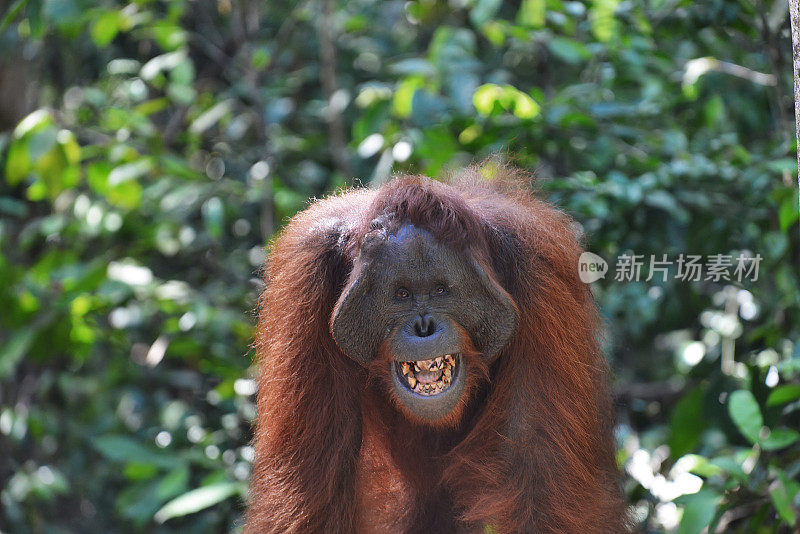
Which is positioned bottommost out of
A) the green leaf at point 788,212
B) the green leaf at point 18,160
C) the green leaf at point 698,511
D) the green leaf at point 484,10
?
the green leaf at point 698,511

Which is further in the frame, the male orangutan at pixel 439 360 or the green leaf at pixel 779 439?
the green leaf at pixel 779 439

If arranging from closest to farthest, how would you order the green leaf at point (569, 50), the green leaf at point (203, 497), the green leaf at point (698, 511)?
the green leaf at point (698, 511)
the green leaf at point (203, 497)
the green leaf at point (569, 50)

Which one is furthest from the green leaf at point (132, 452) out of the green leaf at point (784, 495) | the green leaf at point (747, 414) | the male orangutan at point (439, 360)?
the green leaf at point (784, 495)

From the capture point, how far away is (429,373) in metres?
2.78

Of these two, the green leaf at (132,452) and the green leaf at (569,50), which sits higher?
the green leaf at (569,50)

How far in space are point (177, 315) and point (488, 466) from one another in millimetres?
2234

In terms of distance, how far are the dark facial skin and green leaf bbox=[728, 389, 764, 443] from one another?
85 centimetres

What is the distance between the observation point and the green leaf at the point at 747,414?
2924 mm

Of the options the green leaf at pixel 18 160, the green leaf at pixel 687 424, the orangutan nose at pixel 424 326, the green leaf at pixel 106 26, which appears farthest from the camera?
the green leaf at pixel 106 26

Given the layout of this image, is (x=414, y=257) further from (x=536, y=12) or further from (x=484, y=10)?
(x=536, y=12)

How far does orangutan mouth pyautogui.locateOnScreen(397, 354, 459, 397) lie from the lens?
9.07 feet

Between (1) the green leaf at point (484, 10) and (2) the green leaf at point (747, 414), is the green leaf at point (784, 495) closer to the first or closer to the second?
(2) the green leaf at point (747, 414)

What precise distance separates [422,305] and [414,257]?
0.49 feet

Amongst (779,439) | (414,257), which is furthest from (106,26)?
(779,439)
